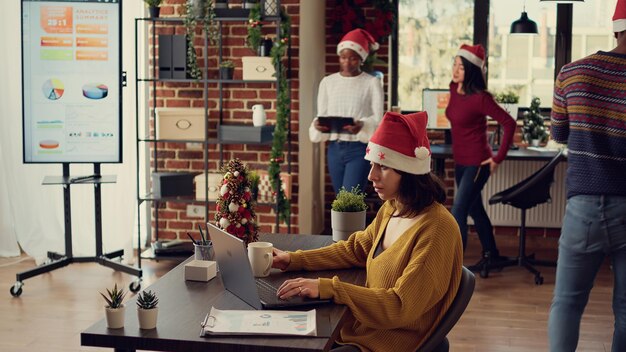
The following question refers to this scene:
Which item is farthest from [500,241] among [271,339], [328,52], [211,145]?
[271,339]

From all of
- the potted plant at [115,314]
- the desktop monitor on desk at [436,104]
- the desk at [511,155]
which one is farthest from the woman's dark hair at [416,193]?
the desktop monitor on desk at [436,104]

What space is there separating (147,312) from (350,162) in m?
3.74

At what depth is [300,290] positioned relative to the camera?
8.05 ft

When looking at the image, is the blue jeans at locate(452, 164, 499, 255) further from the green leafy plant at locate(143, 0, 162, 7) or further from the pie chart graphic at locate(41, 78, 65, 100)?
the pie chart graphic at locate(41, 78, 65, 100)

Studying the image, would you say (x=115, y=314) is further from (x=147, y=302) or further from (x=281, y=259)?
(x=281, y=259)

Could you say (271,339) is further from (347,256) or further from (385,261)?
(347,256)

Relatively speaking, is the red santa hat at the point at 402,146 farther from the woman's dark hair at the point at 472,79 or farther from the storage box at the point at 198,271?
the woman's dark hair at the point at 472,79

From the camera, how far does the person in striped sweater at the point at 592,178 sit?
3145 mm

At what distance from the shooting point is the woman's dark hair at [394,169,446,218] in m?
2.66

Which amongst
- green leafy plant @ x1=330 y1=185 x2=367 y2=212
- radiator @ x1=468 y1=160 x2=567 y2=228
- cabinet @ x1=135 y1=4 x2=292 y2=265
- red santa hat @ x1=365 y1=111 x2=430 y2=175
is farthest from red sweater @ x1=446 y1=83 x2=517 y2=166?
red santa hat @ x1=365 y1=111 x2=430 y2=175

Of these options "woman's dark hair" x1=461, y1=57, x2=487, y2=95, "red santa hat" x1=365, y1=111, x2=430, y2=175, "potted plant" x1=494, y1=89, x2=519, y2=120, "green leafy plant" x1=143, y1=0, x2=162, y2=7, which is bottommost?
"red santa hat" x1=365, y1=111, x2=430, y2=175

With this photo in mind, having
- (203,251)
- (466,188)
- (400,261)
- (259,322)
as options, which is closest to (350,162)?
(466,188)

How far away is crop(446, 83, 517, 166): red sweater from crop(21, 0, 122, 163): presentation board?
2.14m

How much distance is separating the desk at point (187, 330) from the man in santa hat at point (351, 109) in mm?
3198
